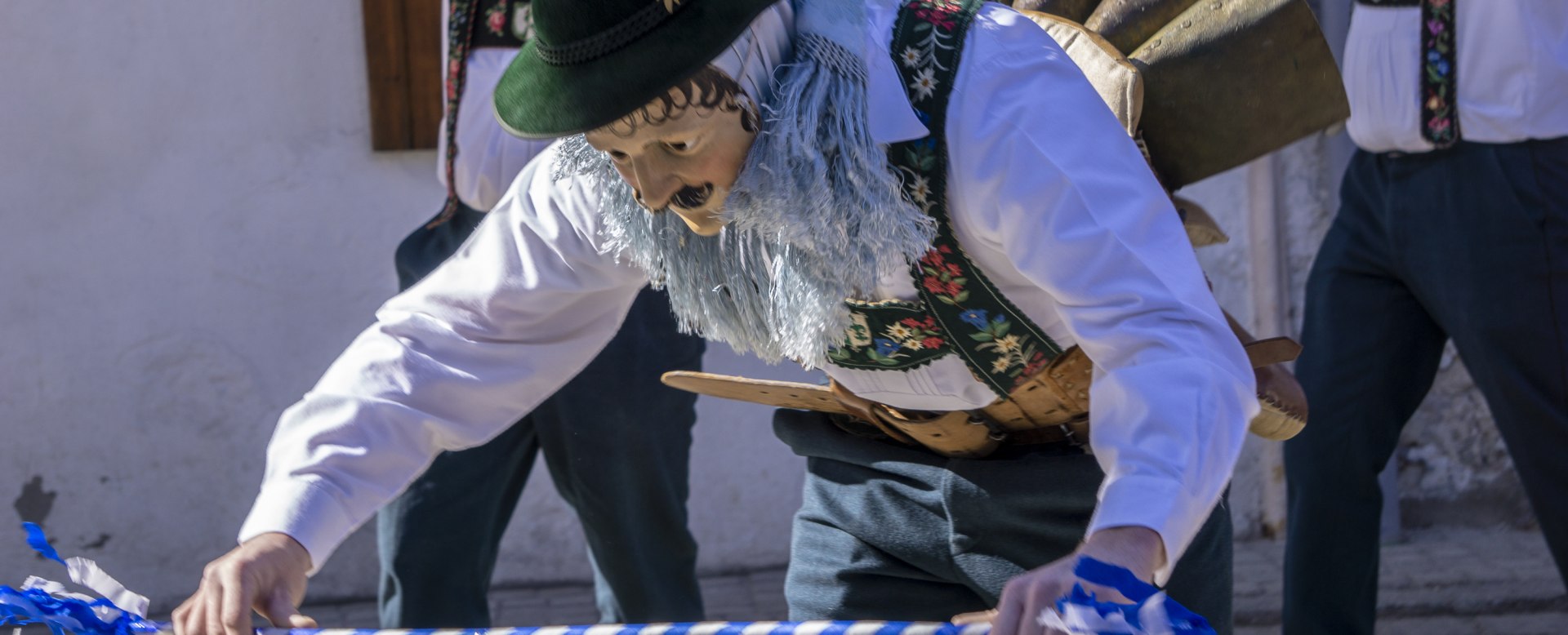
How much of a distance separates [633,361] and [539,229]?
3.72ft

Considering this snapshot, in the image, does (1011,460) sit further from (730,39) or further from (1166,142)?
(730,39)

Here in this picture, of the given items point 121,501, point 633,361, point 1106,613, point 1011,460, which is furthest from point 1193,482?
point 121,501

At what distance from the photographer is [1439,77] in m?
3.14

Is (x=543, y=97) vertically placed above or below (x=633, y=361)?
above

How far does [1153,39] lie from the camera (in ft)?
7.14

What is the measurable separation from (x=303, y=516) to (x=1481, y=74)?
2.38 metres

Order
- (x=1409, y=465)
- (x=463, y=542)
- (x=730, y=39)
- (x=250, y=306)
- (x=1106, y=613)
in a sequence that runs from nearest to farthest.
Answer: (x=1106, y=613) → (x=730, y=39) → (x=463, y=542) → (x=250, y=306) → (x=1409, y=465)

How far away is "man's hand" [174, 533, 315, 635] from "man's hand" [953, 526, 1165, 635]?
0.78m

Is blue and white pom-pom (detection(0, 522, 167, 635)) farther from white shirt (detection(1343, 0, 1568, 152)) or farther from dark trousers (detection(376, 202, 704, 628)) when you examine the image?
white shirt (detection(1343, 0, 1568, 152))

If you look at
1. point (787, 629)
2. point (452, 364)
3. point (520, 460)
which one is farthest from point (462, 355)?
point (520, 460)

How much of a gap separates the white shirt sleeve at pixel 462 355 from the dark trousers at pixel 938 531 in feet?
1.35

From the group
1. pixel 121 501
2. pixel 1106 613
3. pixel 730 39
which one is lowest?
pixel 121 501

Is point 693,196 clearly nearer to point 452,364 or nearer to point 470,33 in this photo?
point 452,364

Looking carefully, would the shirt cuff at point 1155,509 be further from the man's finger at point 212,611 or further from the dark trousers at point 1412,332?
the dark trousers at point 1412,332
